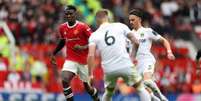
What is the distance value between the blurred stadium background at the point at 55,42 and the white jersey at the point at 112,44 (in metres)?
10.5

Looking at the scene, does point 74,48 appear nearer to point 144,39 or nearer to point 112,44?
point 144,39

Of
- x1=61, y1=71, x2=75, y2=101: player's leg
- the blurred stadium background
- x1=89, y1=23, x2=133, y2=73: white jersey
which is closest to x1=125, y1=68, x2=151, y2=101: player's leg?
x1=89, y1=23, x2=133, y2=73: white jersey

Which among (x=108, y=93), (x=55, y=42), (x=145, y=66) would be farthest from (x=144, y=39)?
(x=55, y=42)

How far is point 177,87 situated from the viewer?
34.2m

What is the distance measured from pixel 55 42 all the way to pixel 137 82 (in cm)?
1449

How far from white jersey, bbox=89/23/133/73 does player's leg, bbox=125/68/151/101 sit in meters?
0.17

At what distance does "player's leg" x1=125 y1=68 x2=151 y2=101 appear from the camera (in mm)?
21656

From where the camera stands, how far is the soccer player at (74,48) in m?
23.7

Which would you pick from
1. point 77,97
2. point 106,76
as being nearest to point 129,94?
point 77,97

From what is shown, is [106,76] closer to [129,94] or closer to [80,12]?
[129,94]

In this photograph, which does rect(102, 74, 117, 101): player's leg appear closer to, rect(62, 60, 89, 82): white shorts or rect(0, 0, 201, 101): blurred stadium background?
rect(62, 60, 89, 82): white shorts

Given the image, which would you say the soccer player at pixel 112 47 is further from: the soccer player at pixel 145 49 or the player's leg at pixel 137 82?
the soccer player at pixel 145 49

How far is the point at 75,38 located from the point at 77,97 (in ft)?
28.4

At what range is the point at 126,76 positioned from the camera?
2169 cm
